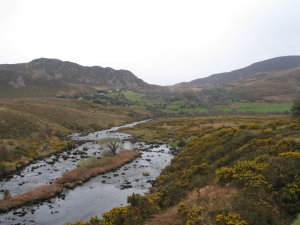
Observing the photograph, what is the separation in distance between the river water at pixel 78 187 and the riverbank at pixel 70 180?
1.01 meters

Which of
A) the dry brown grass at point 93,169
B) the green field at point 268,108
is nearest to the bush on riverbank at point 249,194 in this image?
the dry brown grass at point 93,169

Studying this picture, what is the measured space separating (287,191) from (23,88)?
7519 inches

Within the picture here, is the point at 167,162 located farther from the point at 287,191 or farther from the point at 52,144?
the point at 52,144

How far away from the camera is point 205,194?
50.7ft

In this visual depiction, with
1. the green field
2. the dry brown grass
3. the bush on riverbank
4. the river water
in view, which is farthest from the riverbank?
the green field

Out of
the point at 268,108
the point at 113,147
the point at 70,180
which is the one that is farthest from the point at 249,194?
the point at 268,108

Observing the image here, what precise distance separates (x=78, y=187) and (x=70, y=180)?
2.22m

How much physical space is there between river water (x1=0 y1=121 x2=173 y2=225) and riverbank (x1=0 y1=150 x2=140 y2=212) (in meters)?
1.01

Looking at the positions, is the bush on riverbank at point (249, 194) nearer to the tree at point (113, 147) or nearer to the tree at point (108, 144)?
the tree at point (113, 147)

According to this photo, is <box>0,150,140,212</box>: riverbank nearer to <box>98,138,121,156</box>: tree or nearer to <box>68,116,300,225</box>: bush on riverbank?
<box>98,138,121,156</box>: tree

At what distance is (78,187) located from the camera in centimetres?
2827

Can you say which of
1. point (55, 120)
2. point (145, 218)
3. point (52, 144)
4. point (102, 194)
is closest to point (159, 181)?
point (102, 194)

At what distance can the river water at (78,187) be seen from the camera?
20.8m

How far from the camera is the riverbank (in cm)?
2296
